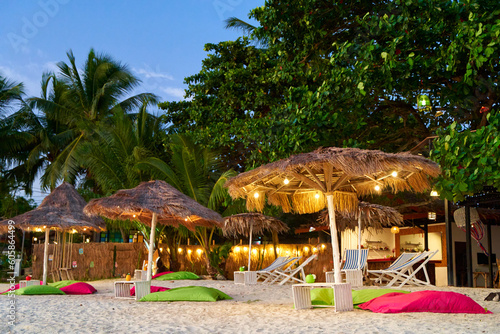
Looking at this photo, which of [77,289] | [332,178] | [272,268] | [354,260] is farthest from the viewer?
[272,268]

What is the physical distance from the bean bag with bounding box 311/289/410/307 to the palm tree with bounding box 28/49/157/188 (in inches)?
566

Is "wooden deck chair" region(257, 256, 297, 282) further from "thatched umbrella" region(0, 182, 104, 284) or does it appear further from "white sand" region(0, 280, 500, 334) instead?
"white sand" region(0, 280, 500, 334)

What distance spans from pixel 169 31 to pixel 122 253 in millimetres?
7291

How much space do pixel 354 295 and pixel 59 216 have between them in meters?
7.44

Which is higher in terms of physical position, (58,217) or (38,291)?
(58,217)

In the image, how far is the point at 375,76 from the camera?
8.00 meters

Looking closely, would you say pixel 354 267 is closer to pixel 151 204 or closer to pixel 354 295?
pixel 354 295

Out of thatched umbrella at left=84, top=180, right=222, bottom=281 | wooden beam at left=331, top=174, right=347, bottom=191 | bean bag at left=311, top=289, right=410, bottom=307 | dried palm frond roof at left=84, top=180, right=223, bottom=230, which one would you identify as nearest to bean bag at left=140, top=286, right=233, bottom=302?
thatched umbrella at left=84, top=180, right=222, bottom=281

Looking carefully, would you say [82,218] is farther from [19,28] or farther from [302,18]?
[302,18]

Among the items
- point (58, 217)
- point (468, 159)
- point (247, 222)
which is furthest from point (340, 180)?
point (58, 217)

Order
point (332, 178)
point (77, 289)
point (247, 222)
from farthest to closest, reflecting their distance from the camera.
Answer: point (247, 222)
point (77, 289)
point (332, 178)

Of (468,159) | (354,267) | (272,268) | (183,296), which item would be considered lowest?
(183,296)

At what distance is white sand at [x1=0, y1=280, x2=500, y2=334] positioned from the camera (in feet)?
15.5

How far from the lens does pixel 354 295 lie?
6.63 m
